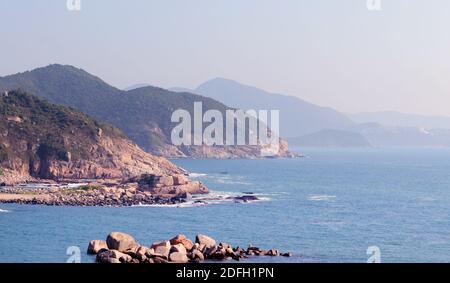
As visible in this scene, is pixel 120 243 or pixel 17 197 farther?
pixel 17 197

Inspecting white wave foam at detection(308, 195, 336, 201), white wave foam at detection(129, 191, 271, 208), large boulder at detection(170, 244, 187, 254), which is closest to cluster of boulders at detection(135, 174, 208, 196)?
white wave foam at detection(129, 191, 271, 208)

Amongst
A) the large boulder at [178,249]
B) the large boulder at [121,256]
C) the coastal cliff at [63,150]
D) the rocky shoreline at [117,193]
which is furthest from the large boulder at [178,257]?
the coastal cliff at [63,150]

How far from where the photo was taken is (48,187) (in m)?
88.8

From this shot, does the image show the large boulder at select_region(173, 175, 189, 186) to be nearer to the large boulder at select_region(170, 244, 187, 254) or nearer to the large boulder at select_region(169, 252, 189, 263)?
the large boulder at select_region(170, 244, 187, 254)

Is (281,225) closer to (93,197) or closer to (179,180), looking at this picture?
(93,197)

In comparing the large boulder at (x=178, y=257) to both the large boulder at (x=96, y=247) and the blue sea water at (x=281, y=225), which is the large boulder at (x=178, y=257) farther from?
the large boulder at (x=96, y=247)

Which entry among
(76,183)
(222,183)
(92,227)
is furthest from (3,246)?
(222,183)

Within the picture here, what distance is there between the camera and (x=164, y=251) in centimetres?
4169

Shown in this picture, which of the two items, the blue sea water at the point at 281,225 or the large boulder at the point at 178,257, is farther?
the blue sea water at the point at 281,225

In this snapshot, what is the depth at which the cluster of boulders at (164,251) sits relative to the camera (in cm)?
4069

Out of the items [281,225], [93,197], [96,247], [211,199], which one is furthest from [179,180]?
[96,247]

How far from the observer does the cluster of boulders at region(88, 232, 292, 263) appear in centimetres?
4069

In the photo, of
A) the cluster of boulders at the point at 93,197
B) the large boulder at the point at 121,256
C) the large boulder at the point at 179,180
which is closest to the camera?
the large boulder at the point at 121,256
